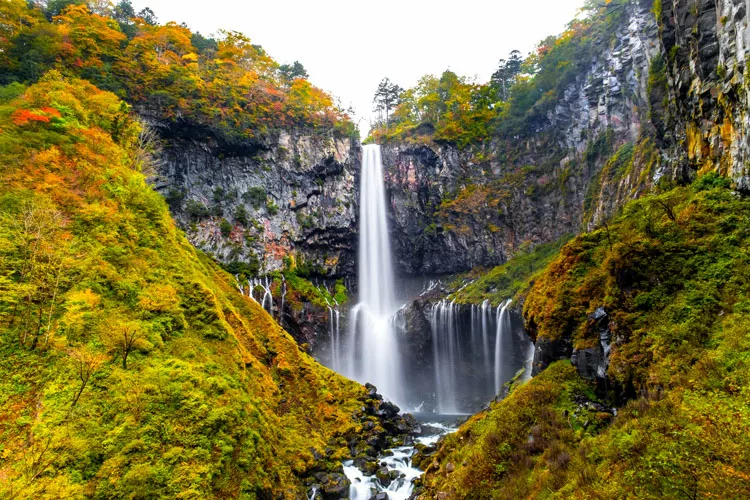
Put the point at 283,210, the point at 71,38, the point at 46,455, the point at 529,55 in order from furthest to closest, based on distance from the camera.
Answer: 1. the point at 529,55
2. the point at 283,210
3. the point at 71,38
4. the point at 46,455

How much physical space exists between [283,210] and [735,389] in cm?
3255

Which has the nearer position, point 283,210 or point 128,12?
point 283,210

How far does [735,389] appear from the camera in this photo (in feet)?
16.0

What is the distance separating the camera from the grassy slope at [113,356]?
753 centimetres

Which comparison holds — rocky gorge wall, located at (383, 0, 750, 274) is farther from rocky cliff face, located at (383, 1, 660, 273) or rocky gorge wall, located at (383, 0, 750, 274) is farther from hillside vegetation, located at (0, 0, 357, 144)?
hillside vegetation, located at (0, 0, 357, 144)

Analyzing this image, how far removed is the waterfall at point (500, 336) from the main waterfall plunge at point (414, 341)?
7 cm

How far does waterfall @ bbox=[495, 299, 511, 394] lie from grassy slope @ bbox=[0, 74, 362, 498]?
1411 centimetres

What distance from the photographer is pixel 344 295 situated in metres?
35.9

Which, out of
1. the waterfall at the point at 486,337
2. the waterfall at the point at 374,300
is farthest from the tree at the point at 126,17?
the waterfall at the point at 486,337

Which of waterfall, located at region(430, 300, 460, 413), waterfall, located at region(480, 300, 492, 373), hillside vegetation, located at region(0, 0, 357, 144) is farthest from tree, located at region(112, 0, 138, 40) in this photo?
waterfall, located at region(480, 300, 492, 373)

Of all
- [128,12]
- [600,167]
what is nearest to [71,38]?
[128,12]

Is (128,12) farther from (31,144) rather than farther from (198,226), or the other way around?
(31,144)

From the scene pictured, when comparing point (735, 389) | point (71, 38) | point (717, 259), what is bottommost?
point (735, 389)

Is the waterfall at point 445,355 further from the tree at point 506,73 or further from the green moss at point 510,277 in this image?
the tree at point 506,73
